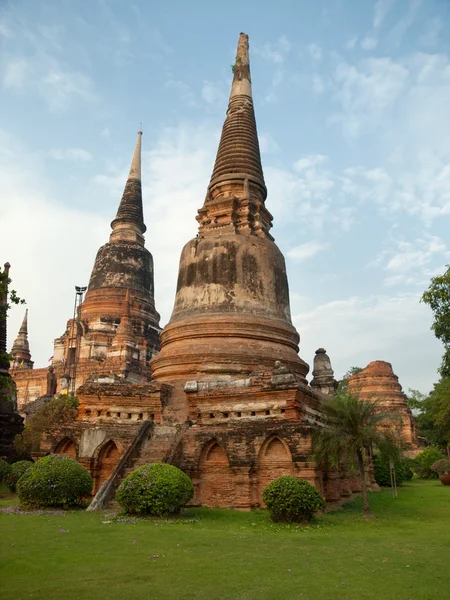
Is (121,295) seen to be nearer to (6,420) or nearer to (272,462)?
(6,420)

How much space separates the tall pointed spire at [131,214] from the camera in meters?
41.7

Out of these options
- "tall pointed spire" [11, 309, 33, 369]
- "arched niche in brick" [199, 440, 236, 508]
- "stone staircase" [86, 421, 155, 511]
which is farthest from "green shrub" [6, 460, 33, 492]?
"tall pointed spire" [11, 309, 33, 369]

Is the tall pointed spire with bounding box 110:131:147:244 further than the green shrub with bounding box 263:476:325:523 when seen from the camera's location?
Yes

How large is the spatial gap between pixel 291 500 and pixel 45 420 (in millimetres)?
18912

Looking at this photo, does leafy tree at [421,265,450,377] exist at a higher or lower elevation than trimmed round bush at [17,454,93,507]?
higher

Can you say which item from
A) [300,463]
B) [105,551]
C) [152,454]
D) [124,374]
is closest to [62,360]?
[124,374]

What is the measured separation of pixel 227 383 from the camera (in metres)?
15.0

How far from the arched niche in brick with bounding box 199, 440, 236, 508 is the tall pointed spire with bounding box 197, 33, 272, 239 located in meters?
9.61

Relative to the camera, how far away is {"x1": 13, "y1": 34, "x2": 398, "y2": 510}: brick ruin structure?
13.4 m

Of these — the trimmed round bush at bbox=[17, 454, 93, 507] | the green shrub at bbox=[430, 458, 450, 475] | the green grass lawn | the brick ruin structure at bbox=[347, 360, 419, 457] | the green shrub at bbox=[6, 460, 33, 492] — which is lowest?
the green grass lawn

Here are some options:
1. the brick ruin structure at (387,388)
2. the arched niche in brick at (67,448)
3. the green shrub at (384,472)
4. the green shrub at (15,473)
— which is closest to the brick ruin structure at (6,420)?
the green shrub at (15,473)

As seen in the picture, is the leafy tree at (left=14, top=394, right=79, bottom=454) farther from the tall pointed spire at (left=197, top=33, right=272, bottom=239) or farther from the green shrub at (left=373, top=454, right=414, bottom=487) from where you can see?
the green shrub at (left=373, top=454, right=414, bottom=487)

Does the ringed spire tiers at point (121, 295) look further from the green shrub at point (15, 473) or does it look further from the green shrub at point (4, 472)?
the green shrub at point (15, 473)

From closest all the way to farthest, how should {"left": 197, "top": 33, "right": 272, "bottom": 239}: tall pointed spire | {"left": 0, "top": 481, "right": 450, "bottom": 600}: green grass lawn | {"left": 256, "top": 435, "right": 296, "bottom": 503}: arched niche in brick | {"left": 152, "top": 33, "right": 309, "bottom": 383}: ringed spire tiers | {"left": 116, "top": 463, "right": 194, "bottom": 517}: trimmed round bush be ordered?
{"left": 0, "top": 481, "right": 450, "bottom": 600}: green grass lawn, {"left": 116, "top": 463, "right": 194, "bottom": 517}: trimmed round bush, {"left": 256, "top": 435, "right": 296, "bottom": 503}: arched niche in brick, {"left": 152, "top": 33, "right": 309, "bottom": 383}: ringed spire tiers, {"left": 197, "top": 33, "right": 272, "bottom": 239}: tall pointed spire
